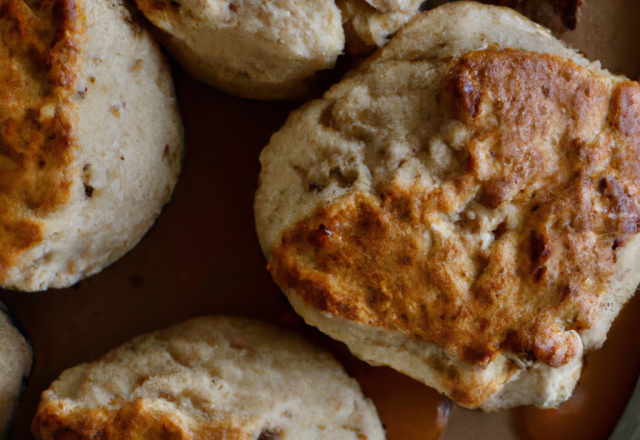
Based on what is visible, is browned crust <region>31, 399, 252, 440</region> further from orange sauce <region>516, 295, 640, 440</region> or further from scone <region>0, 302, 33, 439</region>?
orange sauce <region>516, 295, 640, 440</region>

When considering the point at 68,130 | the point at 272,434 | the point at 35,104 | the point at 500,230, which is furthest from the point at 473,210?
the point at 35,104

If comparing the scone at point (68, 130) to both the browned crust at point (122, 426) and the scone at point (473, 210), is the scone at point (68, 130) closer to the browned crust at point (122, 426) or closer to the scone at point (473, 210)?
the browned crust at point (122, 426)

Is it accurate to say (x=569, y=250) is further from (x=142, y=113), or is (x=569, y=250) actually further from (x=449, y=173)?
(x=142, y=113)

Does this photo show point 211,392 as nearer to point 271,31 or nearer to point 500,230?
point 500,230

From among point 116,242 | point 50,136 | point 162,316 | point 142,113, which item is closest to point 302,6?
point 142,113

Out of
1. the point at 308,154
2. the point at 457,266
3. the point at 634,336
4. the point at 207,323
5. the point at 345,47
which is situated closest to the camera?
the point at 457,266

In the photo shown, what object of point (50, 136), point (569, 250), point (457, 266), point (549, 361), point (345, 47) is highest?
point (345, 47)
